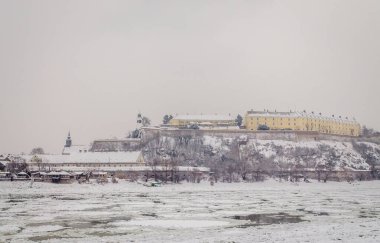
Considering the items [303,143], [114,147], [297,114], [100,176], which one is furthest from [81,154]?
[297,114]

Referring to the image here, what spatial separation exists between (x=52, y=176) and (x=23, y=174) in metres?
4.04

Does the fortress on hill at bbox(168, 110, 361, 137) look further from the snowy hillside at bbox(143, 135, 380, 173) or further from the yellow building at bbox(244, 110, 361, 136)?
the snowy hillside at bbox(143, 135, 380, 173)

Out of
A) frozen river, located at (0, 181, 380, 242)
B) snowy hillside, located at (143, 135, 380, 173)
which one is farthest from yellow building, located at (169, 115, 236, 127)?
frozen river, located at (0, 181, 380, 242)

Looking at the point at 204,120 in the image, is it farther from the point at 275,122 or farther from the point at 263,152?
the point at 263,152

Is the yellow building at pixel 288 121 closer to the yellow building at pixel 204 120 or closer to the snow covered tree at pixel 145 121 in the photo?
the yellow building at pixel 204 120

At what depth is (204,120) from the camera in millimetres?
136750

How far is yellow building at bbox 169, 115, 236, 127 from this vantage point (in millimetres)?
131875

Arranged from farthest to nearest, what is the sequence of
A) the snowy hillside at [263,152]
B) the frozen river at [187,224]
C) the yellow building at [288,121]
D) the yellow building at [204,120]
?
the yellow building at [204,120] < the yellow building at [288,121] < the snowy hillside at [263,152] < the frozen river at [187,224]

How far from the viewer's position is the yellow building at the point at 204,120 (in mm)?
131875

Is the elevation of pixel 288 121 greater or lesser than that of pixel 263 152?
greater

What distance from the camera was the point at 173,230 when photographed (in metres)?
20.1

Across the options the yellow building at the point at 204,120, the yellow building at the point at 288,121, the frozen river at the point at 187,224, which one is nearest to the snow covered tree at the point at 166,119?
the yellow building at the point at 204,120

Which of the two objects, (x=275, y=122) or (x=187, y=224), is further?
(x=275, y=122)

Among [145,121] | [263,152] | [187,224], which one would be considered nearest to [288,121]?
[263,152]
